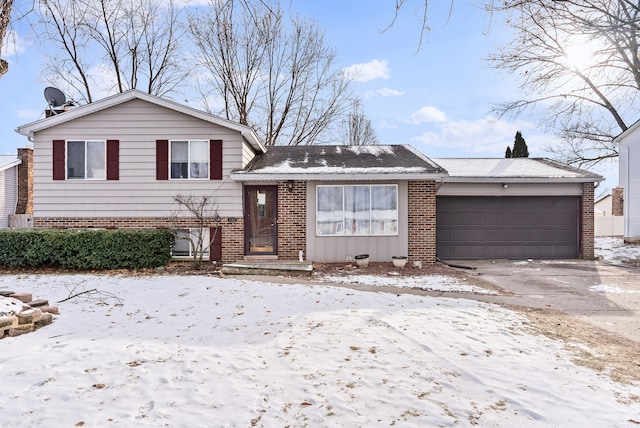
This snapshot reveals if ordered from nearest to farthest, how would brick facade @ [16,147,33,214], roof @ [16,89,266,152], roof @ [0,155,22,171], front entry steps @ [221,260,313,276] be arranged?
front entry steps @ [221,260,313,276]
roof @ [16,89,266,152]
roof @ [0,155,22,171]
brick facade @ [16,147,33,214]

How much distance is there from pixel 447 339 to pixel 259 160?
9.25m

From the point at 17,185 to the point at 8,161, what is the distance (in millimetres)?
1250

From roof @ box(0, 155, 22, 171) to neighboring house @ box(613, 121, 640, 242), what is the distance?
2806 cm

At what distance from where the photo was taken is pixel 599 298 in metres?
7.29

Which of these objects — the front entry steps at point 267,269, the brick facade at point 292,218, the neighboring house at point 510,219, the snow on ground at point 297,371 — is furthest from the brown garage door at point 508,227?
the snow on ground at point 297,371

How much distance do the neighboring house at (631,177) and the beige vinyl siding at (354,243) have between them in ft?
37.0

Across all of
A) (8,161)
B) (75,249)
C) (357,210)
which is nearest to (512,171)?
(357,210)

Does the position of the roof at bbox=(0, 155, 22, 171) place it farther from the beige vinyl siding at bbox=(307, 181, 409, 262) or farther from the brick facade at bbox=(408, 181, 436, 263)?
the brick facade at bbox=(408, 181, 436, 263)

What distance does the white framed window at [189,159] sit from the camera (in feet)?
35.9

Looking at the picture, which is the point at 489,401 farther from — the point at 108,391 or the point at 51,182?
the point at 51,182

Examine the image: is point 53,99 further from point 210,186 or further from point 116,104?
point 210,186

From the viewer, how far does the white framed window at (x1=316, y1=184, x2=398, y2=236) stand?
35.9ft

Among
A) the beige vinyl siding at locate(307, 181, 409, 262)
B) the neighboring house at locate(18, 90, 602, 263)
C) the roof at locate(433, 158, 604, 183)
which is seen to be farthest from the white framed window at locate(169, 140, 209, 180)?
the roof at locate(433, 158, 604, 183)

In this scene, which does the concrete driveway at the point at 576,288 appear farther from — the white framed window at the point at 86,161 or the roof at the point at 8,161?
the roof at the point at 8,161
